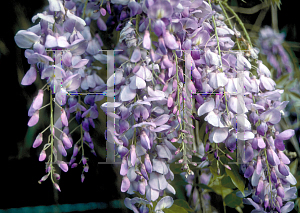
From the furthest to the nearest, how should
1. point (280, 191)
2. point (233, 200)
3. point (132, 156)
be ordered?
point (233, 200)
point (280, 191)
point (132, 156)

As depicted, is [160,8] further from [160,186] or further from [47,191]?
[47,191]

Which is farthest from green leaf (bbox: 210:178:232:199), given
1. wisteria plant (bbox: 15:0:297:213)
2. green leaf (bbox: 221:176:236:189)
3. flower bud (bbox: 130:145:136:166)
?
flower bud (bbox: 130:145:136:166)

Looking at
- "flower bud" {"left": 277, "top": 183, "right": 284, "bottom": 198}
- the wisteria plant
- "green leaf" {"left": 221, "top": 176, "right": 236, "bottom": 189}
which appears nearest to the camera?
the wisteria plant

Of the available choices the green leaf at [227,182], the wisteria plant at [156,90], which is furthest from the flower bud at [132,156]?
the green leaf at [227,182]

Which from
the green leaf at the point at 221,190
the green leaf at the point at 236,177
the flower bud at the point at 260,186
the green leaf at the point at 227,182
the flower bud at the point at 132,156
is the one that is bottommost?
the green leaf at the point at 221,190

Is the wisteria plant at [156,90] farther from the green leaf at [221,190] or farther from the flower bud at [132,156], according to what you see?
the green leaf at [221,190]

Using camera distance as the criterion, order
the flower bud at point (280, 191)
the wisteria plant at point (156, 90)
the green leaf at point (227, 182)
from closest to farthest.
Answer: the wisteria plant at point (156, 90) → the flower bud at point (280, 191) → the green leaf at point (227, 182)

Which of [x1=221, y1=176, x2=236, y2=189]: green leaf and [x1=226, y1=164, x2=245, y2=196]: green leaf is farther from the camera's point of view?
[x1=221, y1=176, x2=236, y2=189]: green leaf

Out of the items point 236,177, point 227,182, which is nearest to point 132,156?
point 236,177

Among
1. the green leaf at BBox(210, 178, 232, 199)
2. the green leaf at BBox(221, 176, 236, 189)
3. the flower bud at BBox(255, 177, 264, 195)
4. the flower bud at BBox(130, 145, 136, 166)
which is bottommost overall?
the green leaf at BBox(210, 178, 232, 199)

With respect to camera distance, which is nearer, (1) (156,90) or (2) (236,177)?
(1) (156,90)

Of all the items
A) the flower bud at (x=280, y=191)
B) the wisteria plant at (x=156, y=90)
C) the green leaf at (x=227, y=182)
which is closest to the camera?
the wisteria plant at (x=156, y=90)

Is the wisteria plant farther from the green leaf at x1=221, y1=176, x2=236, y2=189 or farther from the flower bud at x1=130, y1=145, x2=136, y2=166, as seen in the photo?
the green leaf at x1=221, y1=176, x2=236, y2=189

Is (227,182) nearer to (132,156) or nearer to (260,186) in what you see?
(260,186)
